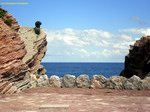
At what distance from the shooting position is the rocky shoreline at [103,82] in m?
23.2

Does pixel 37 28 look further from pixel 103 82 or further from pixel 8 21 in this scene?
pixel 103 82

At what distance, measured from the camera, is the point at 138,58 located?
47812 millimetres

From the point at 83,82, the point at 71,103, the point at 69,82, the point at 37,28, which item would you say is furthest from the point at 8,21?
the point at 71,103

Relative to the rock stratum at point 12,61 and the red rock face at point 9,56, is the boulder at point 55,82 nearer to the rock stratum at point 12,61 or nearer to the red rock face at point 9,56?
the rock stratum at point 12,61

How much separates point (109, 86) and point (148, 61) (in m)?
16.4

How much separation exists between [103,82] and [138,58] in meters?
24.5

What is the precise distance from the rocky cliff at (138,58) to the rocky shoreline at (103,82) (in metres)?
16.8

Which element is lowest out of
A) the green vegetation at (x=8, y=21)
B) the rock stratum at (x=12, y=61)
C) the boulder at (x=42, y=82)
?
the boulder at (x=42, y=82)

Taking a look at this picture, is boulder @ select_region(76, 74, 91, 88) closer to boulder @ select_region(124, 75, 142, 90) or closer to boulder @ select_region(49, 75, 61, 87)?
boulder @ select_region(49, 75, 61, 87)

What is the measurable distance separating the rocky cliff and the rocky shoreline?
16.8m

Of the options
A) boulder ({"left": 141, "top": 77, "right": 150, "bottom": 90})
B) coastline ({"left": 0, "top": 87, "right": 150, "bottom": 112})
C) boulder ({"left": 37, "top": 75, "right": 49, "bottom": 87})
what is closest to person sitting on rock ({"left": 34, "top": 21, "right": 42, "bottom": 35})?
boulder ({"left": 37, "top": 75, "right": 49, "bottom": 87})

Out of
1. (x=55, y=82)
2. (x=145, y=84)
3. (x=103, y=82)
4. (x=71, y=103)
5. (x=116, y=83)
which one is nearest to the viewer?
(x=71, y=103)

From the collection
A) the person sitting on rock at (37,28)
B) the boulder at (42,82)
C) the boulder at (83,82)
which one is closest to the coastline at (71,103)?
the boulder at (83,82)

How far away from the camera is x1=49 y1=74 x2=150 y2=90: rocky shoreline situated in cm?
2316
